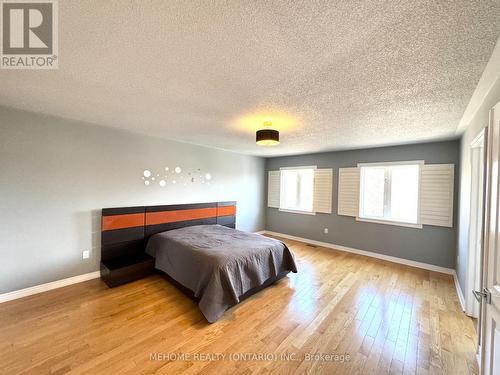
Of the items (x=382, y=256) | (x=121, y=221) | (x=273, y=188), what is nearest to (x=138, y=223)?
(x=121, y=221)

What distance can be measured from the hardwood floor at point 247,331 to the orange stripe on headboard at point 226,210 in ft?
6.63

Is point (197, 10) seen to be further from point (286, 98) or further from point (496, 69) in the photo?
point (496, 69)

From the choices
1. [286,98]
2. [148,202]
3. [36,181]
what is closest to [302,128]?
[286,98]

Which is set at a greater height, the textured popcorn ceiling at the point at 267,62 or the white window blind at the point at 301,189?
the textured popcorn ceiling at the point at 267,62

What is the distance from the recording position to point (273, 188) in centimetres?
592

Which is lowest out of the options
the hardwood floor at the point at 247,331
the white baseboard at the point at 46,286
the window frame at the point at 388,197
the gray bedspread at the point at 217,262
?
the hardwood floor at the point at 247,331

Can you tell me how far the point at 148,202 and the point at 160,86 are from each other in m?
2.43

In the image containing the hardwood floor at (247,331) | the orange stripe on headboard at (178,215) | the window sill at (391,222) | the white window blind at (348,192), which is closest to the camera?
the hardwood floor at (247,331)

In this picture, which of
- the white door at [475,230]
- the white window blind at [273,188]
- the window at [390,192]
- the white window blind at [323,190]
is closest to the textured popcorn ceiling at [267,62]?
the white door at [475,230]

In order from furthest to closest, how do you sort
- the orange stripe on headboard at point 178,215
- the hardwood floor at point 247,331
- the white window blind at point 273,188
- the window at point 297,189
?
1. the white window blind at point 273,188
2. the window at point 297,189
3. the orange stripe on headboard at point 178,215
4. the hardwood floor at point 247,331

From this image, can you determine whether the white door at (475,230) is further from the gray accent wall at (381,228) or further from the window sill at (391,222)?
the window sill at (391,222)

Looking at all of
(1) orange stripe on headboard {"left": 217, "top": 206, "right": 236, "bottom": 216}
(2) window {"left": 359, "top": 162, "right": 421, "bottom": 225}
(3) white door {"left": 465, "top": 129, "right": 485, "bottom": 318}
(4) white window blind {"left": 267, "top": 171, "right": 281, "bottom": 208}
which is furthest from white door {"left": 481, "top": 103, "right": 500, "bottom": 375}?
(4) white window blind {"left": 267, "top": 171, "right": 281, "bottom": 208}

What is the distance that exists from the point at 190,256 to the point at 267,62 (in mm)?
2351

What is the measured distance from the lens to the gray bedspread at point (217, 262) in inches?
87.1
